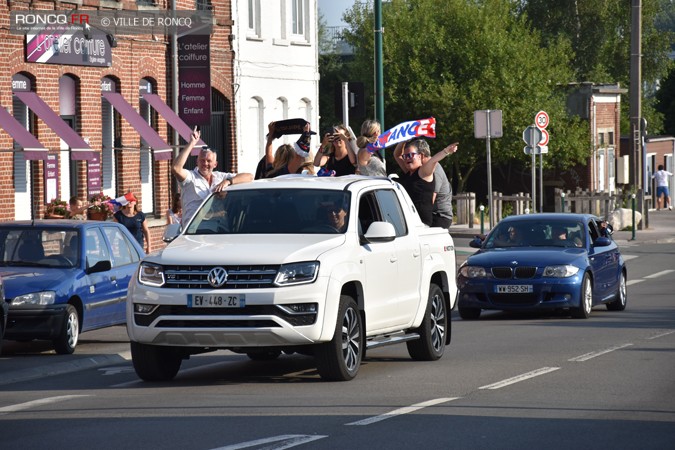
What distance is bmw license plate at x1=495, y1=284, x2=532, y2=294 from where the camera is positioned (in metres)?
20.1

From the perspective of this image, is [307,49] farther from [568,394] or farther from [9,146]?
[568,394]

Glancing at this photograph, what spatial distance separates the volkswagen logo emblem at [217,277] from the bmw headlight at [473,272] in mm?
8754

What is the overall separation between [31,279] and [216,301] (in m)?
4.50

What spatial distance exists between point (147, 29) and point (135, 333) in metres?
19.7

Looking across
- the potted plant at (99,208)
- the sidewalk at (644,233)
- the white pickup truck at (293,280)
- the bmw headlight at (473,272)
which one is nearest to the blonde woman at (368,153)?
the white pickup truck at (293,280)

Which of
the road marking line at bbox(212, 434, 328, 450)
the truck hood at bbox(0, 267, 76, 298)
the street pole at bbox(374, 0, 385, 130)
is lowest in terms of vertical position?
the road marking line at bbox(212, 434, 328, 450)

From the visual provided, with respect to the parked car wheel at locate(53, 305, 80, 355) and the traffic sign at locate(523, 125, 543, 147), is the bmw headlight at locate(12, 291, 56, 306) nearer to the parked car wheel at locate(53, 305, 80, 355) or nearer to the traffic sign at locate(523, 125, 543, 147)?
the parked car wheel at locate(53, 305, 80, 355)

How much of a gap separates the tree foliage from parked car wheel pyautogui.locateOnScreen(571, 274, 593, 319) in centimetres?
3392

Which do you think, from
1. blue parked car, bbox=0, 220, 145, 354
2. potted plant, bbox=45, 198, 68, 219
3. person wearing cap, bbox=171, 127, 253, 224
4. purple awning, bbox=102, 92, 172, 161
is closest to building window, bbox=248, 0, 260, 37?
purple awning, bbox=102, 92, 172, 161

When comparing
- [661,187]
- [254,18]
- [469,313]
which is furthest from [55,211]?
[661,187]

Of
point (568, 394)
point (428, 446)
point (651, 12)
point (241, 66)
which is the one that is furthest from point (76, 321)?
point (651, 12)

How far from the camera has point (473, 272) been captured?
20500 mm

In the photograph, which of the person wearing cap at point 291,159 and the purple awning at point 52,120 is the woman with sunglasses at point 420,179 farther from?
the purple awning at point 52,120

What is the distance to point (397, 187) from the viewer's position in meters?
14.5
